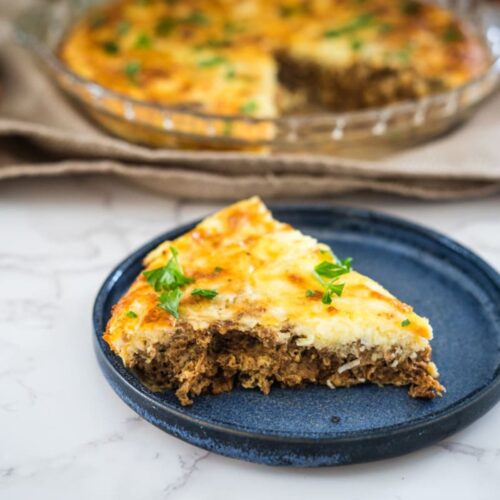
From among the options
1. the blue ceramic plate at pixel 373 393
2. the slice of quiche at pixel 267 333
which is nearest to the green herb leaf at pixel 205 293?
the slice of quiche at pixel 267 333

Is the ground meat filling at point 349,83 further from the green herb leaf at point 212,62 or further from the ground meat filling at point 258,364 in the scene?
the ground meat filling at point 258,364

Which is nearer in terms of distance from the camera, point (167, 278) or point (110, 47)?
point (167, 278)

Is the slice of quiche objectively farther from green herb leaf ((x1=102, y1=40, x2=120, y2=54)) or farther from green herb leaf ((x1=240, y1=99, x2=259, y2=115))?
green herb leaf ((x1=102, y1=40, x2=120, y2=54))

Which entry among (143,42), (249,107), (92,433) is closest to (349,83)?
(249,107)

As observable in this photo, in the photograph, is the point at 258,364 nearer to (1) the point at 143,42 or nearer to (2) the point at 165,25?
(1) the point at 143,42

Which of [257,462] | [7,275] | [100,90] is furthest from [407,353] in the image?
[100,90]

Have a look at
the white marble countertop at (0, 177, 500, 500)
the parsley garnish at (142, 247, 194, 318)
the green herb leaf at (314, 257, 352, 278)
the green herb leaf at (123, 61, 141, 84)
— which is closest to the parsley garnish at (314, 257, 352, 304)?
the green herb leaf at (314, 257, 352, 278)
